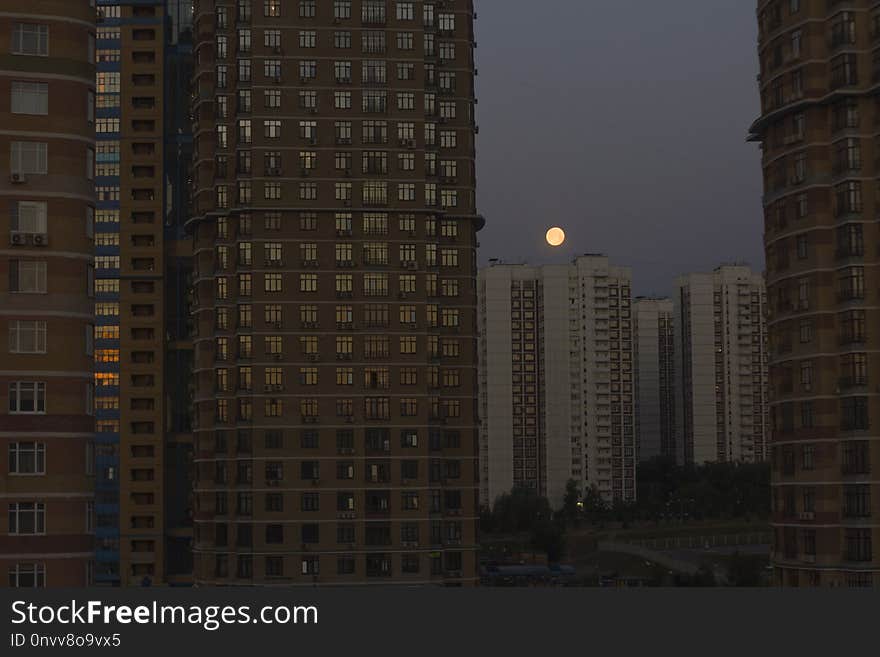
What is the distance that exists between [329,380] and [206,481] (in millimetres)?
11927

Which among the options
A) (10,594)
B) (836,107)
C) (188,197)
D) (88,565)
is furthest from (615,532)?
(10,594)

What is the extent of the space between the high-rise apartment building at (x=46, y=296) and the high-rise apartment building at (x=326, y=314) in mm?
45961

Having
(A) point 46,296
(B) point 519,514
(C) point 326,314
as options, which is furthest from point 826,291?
(B) point 519,514

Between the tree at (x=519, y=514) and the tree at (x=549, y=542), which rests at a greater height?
the tree at (x=519, y=514)

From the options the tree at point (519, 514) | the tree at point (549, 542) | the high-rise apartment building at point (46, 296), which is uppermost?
the high-rise apartment building at point (46, 296)

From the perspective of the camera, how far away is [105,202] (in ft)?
480

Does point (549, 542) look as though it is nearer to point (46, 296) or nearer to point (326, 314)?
point (326, 314)

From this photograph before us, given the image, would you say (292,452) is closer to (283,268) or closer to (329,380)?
(329,380)

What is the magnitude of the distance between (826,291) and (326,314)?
1574 inches

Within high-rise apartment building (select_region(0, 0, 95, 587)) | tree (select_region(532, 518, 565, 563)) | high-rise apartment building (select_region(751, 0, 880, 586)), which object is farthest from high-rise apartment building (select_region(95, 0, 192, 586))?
high-rise apartment building (select_region(0, 0, 95, 587))

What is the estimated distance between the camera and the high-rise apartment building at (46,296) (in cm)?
5869

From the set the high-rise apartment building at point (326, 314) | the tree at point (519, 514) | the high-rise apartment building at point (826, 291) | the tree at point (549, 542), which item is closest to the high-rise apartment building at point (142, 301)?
the high-rise apartment building at point (326, 314)

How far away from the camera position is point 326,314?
356ft

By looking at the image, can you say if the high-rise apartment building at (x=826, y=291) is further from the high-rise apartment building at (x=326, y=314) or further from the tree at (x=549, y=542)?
the tree at (x=549, y=542)
